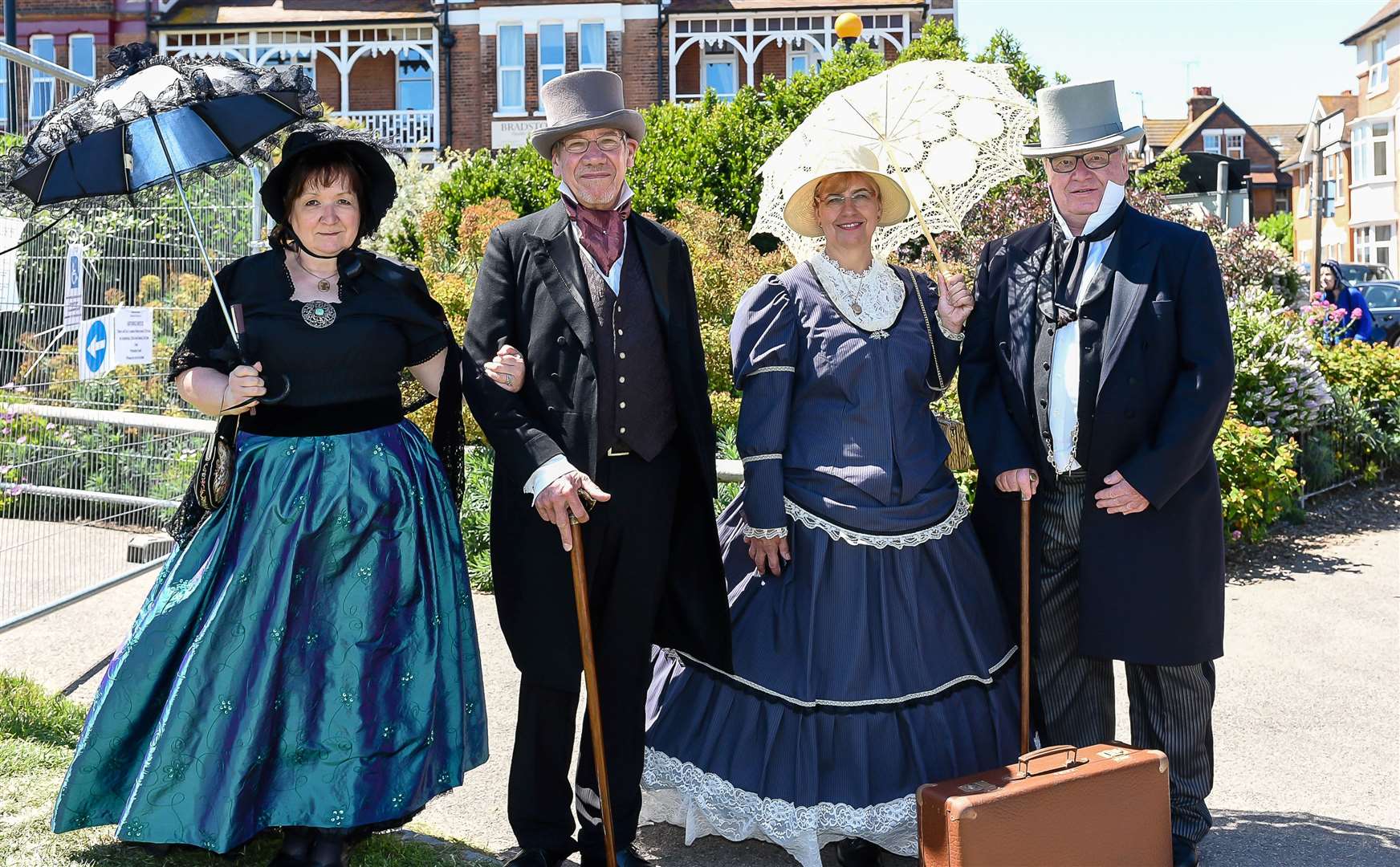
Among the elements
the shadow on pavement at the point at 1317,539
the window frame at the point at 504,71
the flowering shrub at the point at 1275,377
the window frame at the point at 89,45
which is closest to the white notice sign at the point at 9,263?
the shadow on pavement at the point at 1317,539

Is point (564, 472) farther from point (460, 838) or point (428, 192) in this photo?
point (428, 192)

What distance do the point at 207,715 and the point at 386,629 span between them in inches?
18.7

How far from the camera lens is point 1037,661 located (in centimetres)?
363

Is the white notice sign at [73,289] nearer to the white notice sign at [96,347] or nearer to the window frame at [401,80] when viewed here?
the white notice sign at [96,347]

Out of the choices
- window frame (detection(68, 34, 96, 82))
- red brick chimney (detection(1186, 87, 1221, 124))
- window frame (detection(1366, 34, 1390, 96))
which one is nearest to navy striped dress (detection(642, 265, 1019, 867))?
window frame (detection(68, 34, 96, 82))

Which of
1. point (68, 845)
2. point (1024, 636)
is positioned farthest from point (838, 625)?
point (68, 845)

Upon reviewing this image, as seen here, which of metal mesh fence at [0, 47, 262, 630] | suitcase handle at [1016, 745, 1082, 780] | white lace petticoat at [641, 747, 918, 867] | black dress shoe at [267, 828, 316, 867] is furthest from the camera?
metal mesh fence at [0, 47, 262, 630]

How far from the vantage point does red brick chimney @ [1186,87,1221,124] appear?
2094 inches

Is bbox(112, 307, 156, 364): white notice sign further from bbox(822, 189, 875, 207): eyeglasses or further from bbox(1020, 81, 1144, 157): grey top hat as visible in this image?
bbox(1020, 81, 1144, 157): grey top hat

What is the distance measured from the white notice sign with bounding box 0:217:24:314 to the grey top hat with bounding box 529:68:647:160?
7.02 ft

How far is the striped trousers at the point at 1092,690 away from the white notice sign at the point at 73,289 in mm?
3507

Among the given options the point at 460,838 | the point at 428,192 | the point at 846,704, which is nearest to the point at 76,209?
the point at 460,838

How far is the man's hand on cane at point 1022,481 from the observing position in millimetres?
3471

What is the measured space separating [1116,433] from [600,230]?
4.76 feet
